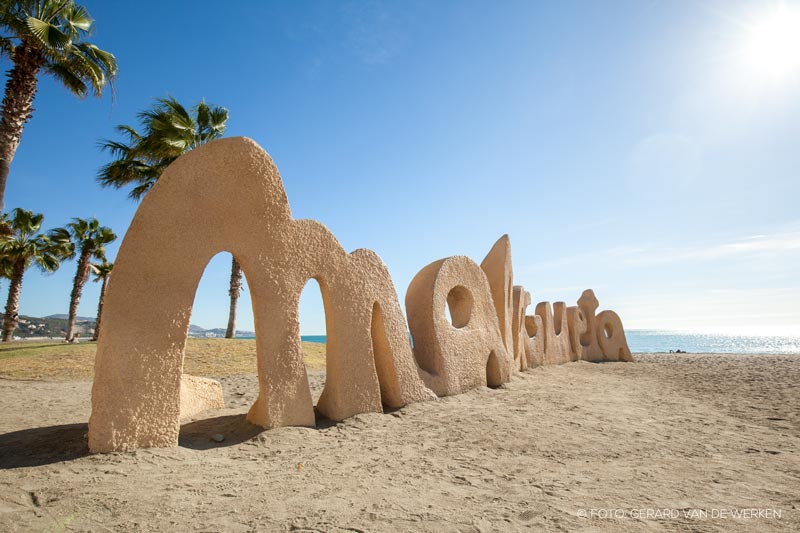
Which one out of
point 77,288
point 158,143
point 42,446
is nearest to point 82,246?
point 77,288

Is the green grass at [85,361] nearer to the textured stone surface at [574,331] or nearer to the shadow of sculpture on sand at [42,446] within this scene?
the shadow of sculpture on sand at [42,446]

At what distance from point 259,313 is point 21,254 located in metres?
24.4

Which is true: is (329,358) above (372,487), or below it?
above

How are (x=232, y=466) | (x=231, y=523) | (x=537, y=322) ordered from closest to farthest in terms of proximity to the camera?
1. (x=231, y=523)
2. (x=232, y=466)
3. (x=537, y=322)

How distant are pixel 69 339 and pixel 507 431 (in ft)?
77.8

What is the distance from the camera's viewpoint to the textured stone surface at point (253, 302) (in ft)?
14.9

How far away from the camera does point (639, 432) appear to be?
242 inches

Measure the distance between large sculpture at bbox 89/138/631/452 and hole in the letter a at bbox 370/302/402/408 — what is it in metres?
Result: 0.02

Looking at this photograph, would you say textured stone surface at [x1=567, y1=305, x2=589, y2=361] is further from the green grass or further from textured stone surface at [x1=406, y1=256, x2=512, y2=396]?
the green grass

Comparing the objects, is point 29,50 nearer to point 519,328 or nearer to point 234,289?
point 234,289

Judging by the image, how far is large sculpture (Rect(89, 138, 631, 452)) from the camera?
4.57 m

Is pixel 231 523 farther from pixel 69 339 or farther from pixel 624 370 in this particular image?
pixel 69 339

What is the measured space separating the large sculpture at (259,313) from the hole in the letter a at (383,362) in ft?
0.06

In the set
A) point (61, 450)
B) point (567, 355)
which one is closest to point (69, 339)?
point (61, 450)
